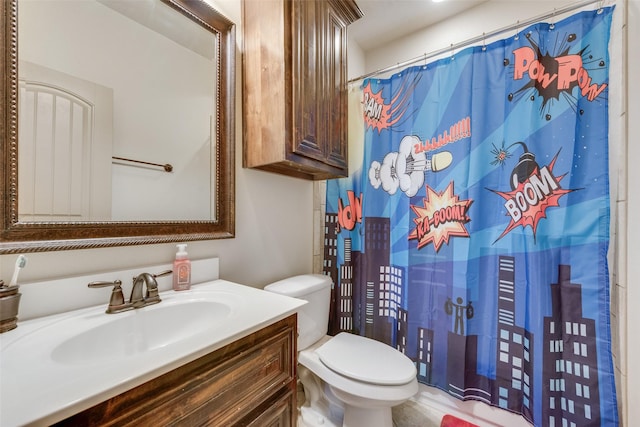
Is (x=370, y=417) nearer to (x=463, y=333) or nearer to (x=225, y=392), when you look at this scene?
(x=463, y=333)

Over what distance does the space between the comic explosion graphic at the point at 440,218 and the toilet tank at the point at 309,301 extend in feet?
1.93

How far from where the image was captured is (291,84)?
3.53 feet

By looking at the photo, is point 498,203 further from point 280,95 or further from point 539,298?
point 280,95

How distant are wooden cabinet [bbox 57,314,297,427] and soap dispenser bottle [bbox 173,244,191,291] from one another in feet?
1.42

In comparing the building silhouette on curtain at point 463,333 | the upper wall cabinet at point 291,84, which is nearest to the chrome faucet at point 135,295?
the upper wall cabinet at point 291,84

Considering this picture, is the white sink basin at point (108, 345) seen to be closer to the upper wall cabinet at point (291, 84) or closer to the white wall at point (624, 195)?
the upper wall cabinet at point (291, 84)

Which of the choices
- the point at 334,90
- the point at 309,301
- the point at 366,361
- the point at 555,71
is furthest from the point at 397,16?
the point at 366,361

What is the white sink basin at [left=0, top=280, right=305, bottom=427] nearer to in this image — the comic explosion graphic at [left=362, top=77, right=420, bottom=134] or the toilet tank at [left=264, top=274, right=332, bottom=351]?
the toilet tank at [left=264, top=274, right=332, bottom=351]

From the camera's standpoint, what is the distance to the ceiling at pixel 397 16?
1.53 metres

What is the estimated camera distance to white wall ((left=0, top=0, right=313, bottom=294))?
0.75 meters

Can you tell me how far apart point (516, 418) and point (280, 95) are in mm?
1881

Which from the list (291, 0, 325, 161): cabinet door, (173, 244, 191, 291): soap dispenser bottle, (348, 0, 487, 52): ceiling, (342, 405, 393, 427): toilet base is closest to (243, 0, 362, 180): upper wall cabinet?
(291, 0, 325, 161): cabinet door

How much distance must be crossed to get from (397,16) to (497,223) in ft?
4.72

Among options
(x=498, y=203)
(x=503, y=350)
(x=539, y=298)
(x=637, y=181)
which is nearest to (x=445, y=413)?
(x=503, y=350)
